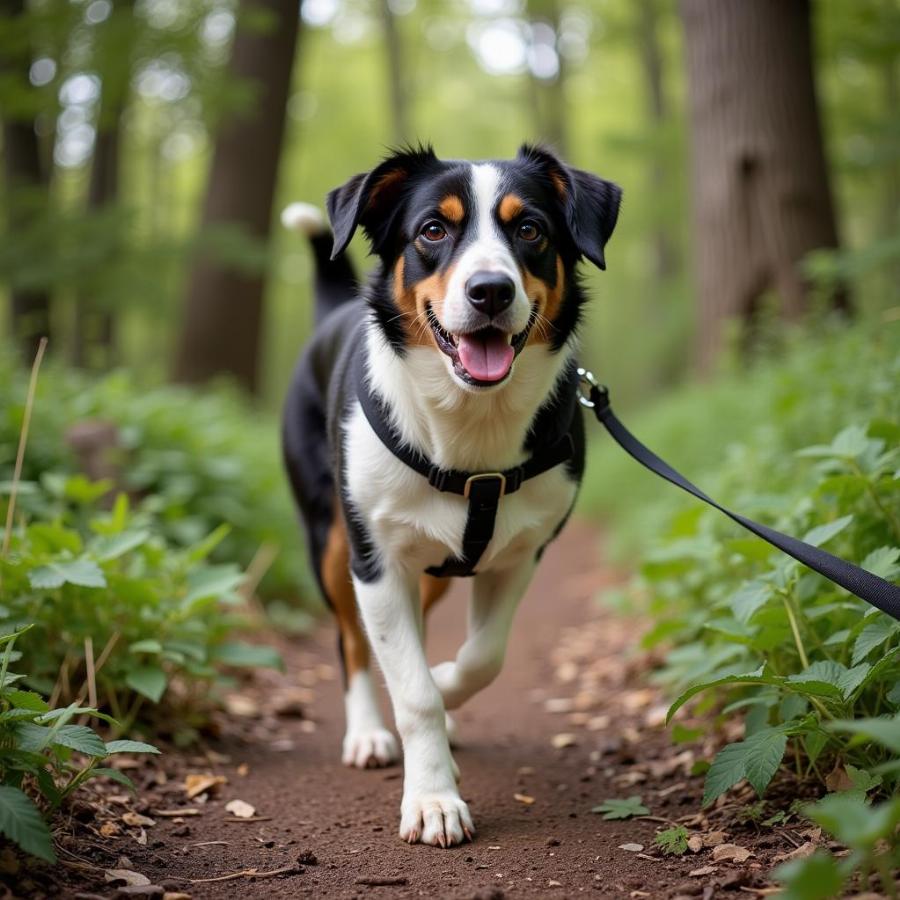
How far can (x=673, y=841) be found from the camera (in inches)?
103

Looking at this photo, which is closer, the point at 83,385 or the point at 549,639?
the point at 549,639

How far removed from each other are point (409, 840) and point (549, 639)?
11.1 ft

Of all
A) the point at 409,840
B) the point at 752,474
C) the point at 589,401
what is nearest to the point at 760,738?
the point at 409,840

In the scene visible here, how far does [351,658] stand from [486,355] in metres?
1.63

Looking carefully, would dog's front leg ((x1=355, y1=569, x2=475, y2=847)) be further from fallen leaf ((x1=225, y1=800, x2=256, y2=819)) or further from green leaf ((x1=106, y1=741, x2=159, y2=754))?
green leaf ((x1=106, y1=741, x2=159, y2=754))

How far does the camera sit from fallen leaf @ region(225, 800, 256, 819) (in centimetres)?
301

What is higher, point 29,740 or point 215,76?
point 215,76

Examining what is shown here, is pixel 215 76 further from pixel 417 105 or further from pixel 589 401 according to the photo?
pixel 417 105

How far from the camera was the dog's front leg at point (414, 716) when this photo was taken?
2.75m

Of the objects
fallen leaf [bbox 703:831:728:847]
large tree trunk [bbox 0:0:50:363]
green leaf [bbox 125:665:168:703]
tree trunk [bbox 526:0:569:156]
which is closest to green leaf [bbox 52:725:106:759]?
green leaf [bbox 125:665:168:703]

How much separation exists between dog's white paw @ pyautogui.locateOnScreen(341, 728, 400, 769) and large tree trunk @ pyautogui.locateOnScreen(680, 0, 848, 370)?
552 centimetres

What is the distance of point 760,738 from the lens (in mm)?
2561

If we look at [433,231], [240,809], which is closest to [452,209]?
[433,231]

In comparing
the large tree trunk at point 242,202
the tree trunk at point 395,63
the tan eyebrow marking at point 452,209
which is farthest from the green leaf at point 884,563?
the tree trunk at point 395,63
